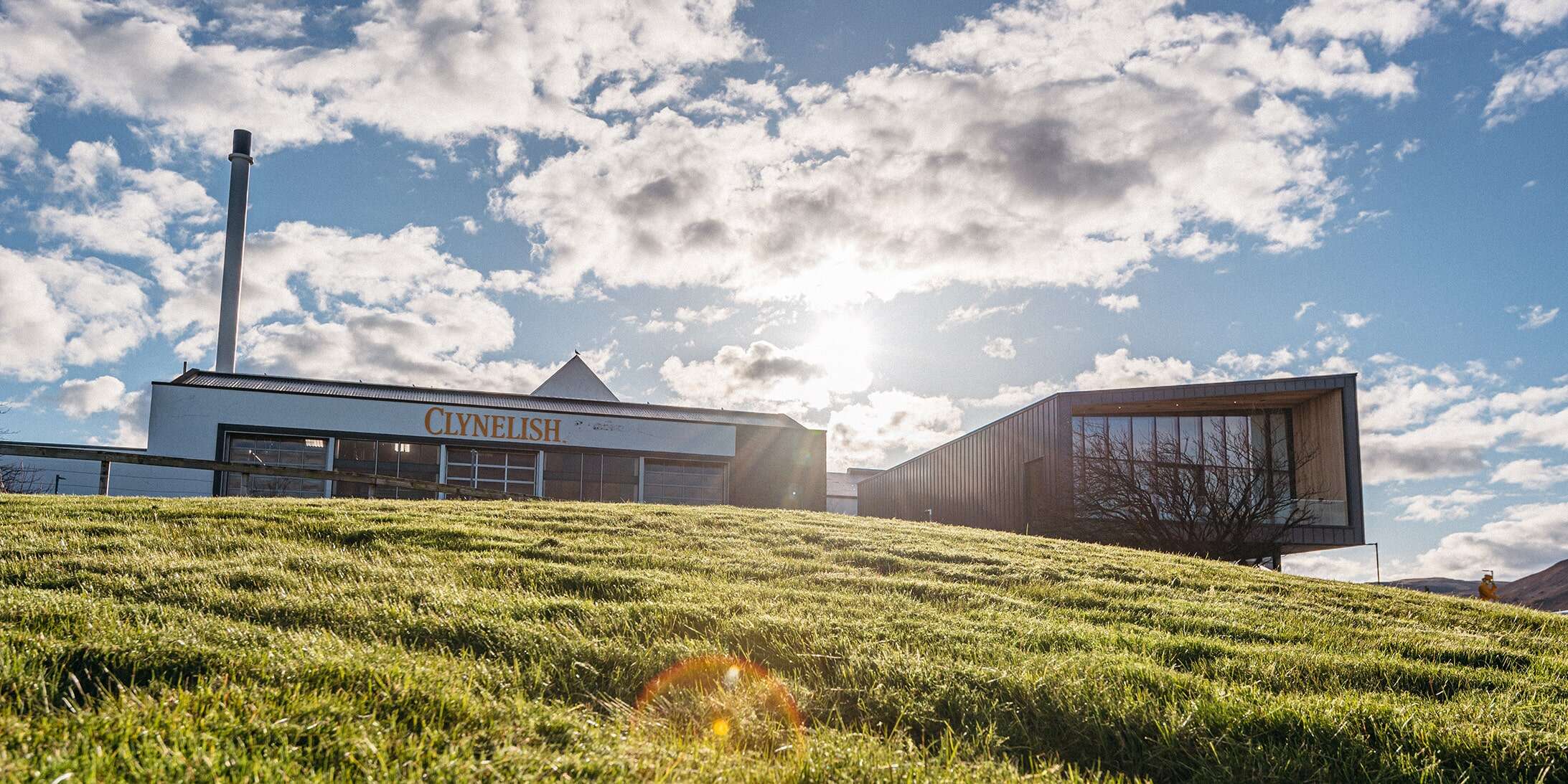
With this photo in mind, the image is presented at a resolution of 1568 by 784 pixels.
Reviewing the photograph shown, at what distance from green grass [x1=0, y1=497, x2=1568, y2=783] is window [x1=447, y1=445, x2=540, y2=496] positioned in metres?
26.1

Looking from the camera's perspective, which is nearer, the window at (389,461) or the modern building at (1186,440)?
the modern building at (1186,440)

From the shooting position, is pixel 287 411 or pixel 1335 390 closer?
pixel 1335 390

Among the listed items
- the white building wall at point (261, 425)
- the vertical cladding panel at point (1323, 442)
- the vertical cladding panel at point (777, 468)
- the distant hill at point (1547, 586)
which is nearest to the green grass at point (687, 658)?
the vertical cladding panel at point (1323, 442)

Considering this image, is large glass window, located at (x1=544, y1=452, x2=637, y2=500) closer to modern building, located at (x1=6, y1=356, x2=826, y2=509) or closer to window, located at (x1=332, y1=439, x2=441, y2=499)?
modern building, located at (x1=6, y1=356, x2=826, y2=509)

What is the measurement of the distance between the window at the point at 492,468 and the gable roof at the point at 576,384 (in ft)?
31.6

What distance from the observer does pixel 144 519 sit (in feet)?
29.5

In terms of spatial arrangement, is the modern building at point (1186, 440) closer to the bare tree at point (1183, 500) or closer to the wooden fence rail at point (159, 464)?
the bare tree at point (1183, 500)

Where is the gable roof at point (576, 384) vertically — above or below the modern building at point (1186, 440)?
above

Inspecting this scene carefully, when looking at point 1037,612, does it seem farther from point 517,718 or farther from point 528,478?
point 528,478

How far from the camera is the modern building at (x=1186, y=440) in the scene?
88.0ft

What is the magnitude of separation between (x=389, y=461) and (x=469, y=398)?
4.13 meters

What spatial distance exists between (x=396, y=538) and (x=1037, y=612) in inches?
217

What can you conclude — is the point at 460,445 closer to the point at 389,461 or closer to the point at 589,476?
the point at 389,461

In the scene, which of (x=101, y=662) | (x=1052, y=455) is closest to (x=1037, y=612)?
(x=101, y=662)
